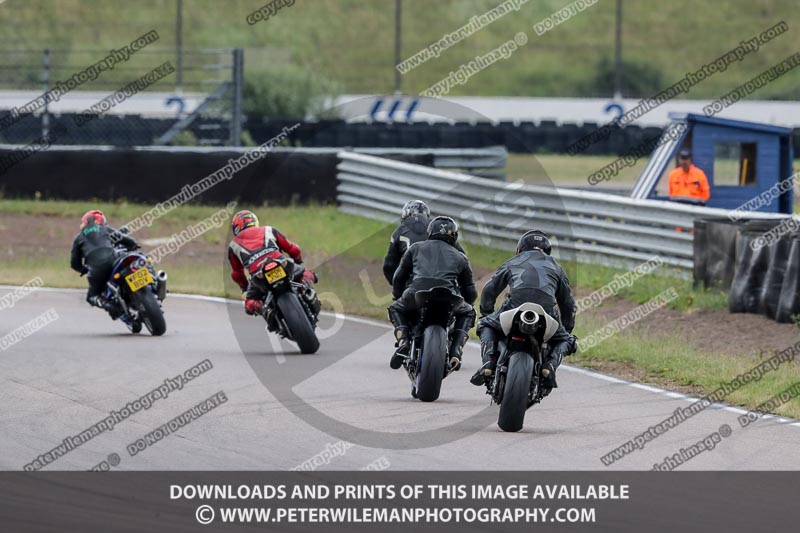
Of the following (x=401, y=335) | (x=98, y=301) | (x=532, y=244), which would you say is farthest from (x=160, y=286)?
(x=532, y=244)

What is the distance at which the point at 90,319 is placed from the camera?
1716cm

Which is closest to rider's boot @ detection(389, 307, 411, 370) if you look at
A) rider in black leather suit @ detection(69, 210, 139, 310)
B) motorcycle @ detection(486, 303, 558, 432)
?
motorcycle @ detection(486, 303, 558, 432)

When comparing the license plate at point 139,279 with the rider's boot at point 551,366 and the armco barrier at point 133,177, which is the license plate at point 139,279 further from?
the armco barrier at point 133,177

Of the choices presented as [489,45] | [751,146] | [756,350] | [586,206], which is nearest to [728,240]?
[756,350]

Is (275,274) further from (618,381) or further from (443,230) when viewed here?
(618,381)

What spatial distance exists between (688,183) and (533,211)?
2308mm

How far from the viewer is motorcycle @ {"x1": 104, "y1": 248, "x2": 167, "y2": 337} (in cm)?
1529

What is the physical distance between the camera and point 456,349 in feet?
38.3

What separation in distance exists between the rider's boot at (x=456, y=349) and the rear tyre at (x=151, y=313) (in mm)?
4741

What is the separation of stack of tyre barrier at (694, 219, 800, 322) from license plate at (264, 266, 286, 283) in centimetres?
517

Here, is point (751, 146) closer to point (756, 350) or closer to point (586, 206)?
point (586, 206)

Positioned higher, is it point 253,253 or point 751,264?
point 253,253

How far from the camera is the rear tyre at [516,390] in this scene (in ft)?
31.8
